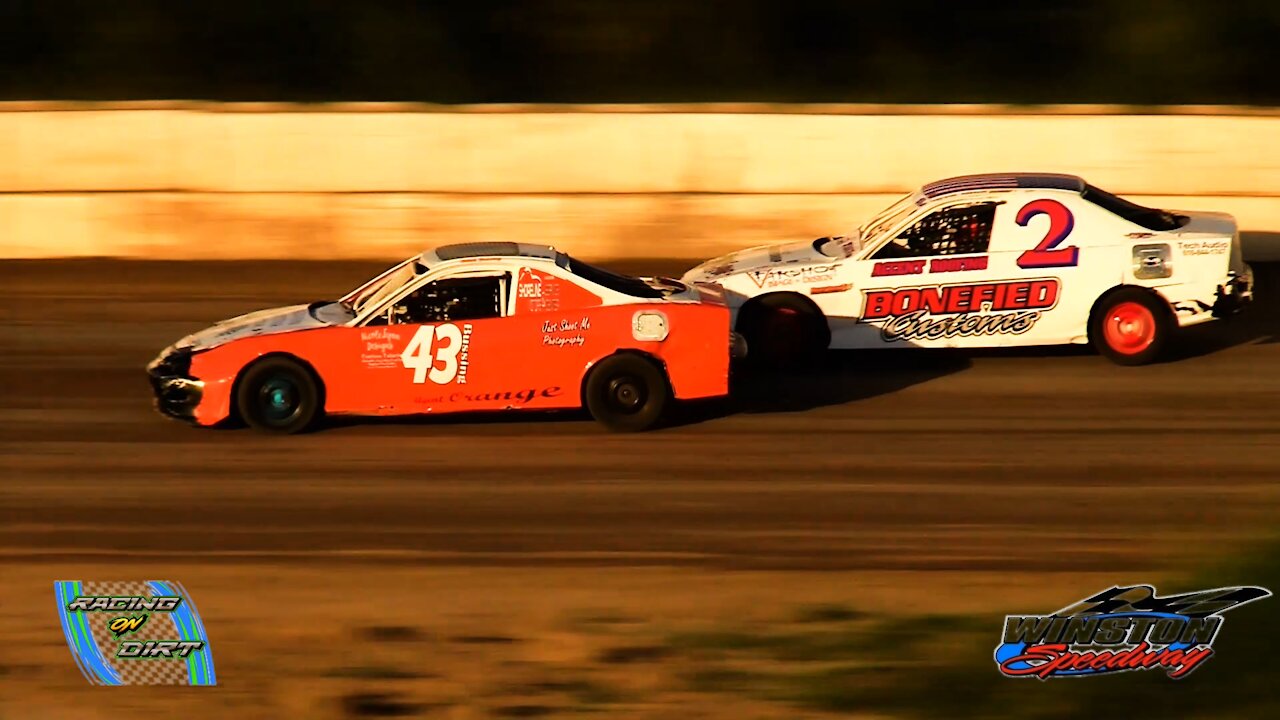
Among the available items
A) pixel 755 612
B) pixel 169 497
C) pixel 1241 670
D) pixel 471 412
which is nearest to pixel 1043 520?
pixel 755 612

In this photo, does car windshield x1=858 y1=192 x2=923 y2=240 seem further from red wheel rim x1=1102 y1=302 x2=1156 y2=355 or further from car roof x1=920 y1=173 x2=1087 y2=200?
red wheel rim x1=1102 y1=302 x2=1156 y2=355

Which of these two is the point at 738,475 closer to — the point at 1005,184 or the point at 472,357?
the point at 472,357

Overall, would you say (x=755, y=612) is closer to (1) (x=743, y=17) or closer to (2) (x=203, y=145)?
(2) (x=203, y=145)

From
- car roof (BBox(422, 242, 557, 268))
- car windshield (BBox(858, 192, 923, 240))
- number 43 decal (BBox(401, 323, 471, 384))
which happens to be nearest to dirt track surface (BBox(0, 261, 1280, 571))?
number 43 decal (BBox(401, 323, 471, 384))

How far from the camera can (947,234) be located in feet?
40.2

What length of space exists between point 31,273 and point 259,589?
978 centimetres

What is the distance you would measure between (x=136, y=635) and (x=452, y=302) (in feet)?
13.2

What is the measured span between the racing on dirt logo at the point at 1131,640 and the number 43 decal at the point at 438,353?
15.9 ft

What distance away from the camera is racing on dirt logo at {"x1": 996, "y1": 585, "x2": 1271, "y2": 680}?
6293 mm

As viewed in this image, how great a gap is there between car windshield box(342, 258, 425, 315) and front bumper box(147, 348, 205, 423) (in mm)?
1188

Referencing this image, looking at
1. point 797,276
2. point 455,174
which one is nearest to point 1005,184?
point 797,276

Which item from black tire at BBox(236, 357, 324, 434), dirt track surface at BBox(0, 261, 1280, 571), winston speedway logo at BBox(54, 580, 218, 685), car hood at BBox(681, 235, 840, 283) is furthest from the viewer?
car hood at BBox(681, 235, 840, 283)

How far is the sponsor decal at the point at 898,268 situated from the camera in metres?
12.2

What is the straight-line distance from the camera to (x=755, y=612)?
24.8 feet
